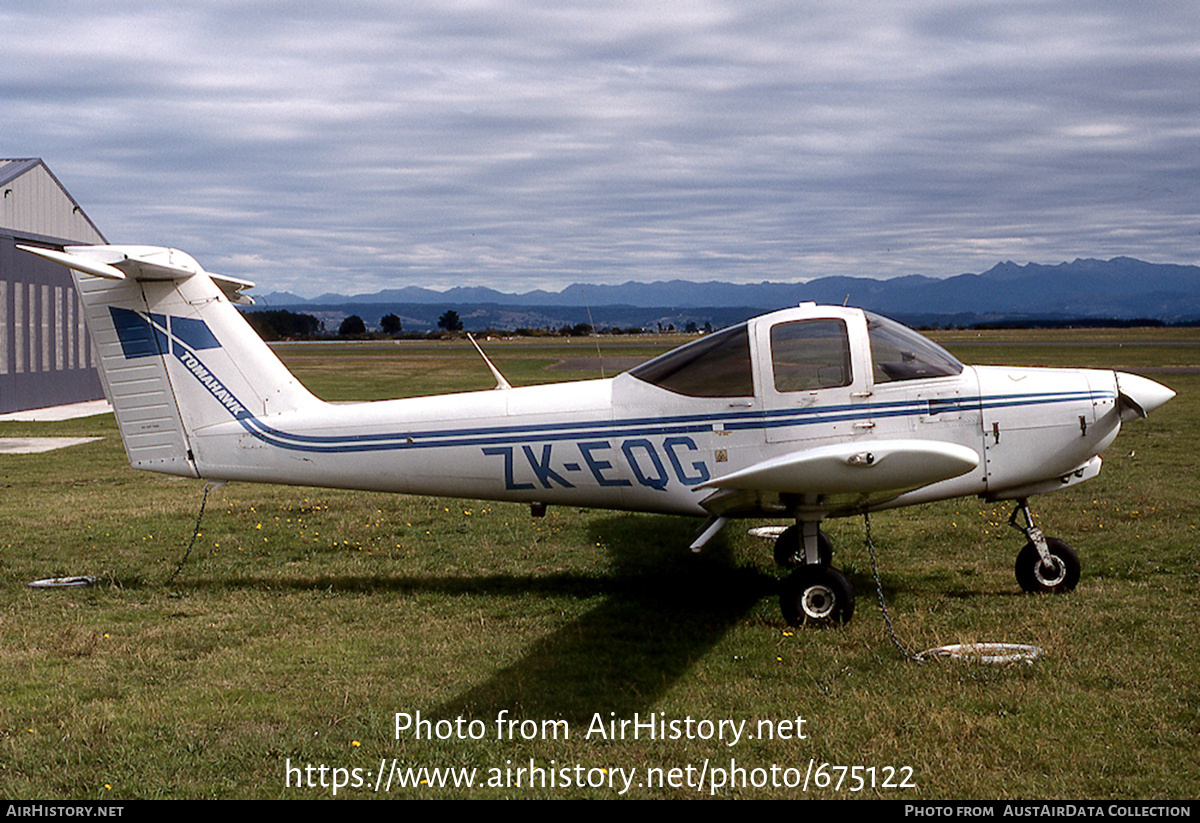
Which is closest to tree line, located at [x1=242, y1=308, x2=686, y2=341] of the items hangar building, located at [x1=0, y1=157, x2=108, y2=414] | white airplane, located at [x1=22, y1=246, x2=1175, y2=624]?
hangar building, located at [x1=0, y1=157, x2=108, y2=414]

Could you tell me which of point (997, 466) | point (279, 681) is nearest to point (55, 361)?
point (279, 681)

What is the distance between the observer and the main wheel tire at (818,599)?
24.4 ft

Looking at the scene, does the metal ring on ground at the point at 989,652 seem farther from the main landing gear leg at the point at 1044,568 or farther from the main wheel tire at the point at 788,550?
the main wheel tire at the point at 788,550

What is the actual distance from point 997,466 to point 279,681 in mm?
5674

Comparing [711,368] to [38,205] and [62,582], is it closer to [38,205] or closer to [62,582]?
[62,582]

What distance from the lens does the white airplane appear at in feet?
24.9

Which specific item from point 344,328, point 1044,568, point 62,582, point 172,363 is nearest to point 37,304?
point 62,582

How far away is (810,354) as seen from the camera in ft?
25.0

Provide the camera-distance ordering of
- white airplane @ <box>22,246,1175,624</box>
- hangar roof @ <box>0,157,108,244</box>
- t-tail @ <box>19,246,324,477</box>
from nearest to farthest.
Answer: white airplane @ <box>22,246,1175,624</box>
t-tail @ <box>19,246,324,477</box>
hangar roof @ <box>0,157,108,244</box>

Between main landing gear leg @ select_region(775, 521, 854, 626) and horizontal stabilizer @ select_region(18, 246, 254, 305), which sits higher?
horizontal stabilizer @ select_region(18, 246, 254, 305)

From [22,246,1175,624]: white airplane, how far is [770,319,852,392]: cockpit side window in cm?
1

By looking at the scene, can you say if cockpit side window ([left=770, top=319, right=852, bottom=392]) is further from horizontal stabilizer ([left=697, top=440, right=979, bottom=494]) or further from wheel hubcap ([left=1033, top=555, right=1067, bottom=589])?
wheel hubcap ([left=1033, top=555, right=1067, bottom=589])
